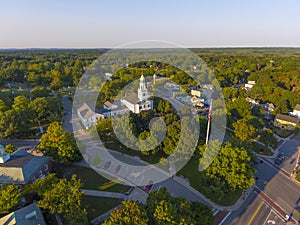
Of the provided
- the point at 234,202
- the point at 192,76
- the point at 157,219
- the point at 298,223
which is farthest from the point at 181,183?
the point at 192,76

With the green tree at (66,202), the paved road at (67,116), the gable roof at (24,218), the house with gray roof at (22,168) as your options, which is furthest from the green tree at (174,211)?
the paved road at (67,116)

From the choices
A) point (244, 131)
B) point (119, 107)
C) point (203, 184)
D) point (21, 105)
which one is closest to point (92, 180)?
point (203, 184)

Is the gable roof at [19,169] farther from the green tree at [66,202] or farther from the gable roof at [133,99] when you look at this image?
the gable roof at [133,99]

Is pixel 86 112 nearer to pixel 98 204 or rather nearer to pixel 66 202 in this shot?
pixel 98 204

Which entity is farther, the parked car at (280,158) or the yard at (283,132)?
the yard at (283,132)

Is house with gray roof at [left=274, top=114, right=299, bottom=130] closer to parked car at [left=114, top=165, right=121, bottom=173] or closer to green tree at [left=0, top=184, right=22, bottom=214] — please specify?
parked car at [left=114, top=165, right=121, bottom=173]

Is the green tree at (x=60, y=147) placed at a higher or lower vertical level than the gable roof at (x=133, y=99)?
lower

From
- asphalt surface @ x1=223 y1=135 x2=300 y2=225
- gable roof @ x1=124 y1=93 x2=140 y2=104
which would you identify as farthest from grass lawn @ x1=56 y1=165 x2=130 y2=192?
gable roof @ x1=124 y1=93 x2=140 y2=104
